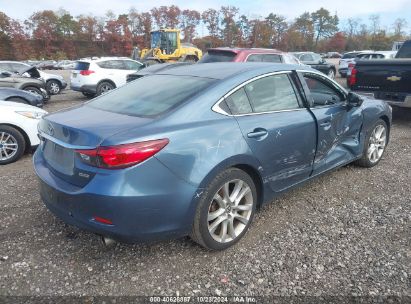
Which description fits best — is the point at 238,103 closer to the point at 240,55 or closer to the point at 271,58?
the point at 240,55

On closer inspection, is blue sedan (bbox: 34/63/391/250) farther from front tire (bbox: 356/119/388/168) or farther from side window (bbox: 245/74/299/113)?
front tire (bbox: 356/119/388/168)

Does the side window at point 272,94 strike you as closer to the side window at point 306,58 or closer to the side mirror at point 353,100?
the side mirror at point 353,100

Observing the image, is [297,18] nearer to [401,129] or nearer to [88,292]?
[401,129]

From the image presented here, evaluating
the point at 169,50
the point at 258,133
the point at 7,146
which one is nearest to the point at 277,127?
the point at 258,133

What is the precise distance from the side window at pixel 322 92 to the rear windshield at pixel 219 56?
4.26m

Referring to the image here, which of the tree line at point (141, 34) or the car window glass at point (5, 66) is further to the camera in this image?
the tree line at point (141, 34)

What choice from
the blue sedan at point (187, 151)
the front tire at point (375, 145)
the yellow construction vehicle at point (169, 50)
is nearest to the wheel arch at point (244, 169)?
the blue sedan at point (187, 151)

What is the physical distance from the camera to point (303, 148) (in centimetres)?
347

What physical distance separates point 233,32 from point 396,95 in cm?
7434

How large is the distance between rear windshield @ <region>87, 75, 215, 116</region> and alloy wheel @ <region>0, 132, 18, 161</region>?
2.63 m

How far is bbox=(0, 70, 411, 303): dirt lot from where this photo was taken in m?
2.58

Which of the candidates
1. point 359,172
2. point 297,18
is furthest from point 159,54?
point 297,18

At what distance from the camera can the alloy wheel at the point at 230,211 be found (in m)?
2.87

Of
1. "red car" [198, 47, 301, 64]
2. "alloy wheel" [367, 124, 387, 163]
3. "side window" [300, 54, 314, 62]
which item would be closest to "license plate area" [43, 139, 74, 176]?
"alloy wheel" [367, 124, 387, 163]
